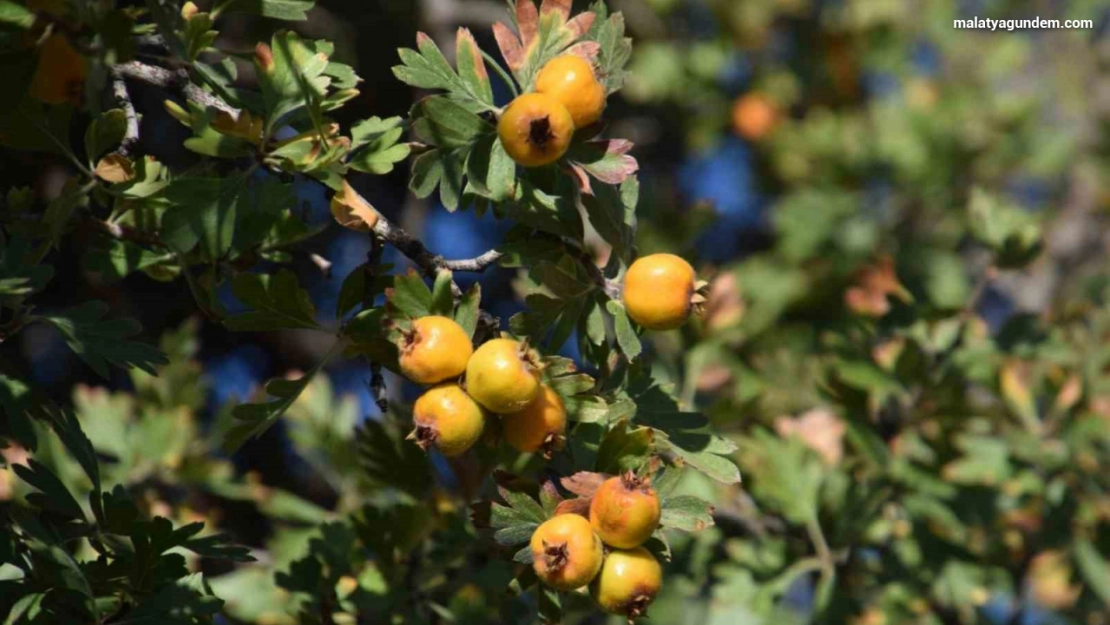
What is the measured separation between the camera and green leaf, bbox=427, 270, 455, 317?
1172 millimetres

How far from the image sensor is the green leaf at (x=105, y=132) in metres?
1.17

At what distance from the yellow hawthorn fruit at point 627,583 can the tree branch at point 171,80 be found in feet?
2.11

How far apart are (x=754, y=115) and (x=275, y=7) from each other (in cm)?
286

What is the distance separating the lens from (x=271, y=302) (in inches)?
48.5

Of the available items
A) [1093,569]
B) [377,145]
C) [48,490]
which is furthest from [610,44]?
[1093,569]

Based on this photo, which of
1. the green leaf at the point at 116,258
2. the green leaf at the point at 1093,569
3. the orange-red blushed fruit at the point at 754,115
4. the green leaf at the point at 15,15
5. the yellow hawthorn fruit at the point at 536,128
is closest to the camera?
the green leaf at the point at 15,15

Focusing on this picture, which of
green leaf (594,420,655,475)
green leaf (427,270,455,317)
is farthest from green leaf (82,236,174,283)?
green leaf (594,420,655,475)

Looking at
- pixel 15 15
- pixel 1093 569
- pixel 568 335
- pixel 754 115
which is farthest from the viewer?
pixel 754 115

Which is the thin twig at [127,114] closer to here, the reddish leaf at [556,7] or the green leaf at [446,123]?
the green leaf at [446,123]

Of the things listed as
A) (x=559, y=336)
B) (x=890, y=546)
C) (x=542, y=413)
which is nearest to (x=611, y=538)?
(x=542, y=413)

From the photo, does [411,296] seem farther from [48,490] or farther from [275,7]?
[48,490]

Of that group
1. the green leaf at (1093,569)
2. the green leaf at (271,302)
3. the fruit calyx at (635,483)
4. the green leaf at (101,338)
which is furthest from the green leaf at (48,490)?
the green leaf at (1093,569)

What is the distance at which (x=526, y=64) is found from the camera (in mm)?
1249

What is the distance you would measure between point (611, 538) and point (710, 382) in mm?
1049
